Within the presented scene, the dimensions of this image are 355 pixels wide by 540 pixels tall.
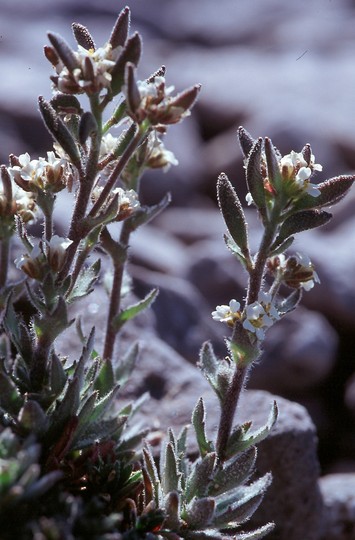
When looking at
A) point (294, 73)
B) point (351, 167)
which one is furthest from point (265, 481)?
point (294, 73)

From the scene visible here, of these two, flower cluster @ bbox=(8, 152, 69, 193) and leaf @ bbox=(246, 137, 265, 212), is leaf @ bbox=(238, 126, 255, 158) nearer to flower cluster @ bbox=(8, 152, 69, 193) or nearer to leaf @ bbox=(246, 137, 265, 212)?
leaf @ bbox=(246, 137, 265, 212)

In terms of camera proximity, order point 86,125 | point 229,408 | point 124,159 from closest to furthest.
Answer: point 86,125 < point 124,159 < point 229,408

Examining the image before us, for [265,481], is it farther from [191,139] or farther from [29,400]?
[191,139]

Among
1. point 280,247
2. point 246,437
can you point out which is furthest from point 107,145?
point 246,437

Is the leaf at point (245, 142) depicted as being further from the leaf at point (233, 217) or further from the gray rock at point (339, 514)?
the gray rock at point (339, 514)

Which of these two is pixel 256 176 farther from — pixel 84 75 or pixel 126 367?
pixel 126 367

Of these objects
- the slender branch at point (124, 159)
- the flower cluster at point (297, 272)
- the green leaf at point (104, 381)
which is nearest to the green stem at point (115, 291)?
the green leaf at point (104, 381)

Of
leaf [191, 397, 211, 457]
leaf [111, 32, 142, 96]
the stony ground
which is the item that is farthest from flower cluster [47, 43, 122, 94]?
the stony ground
